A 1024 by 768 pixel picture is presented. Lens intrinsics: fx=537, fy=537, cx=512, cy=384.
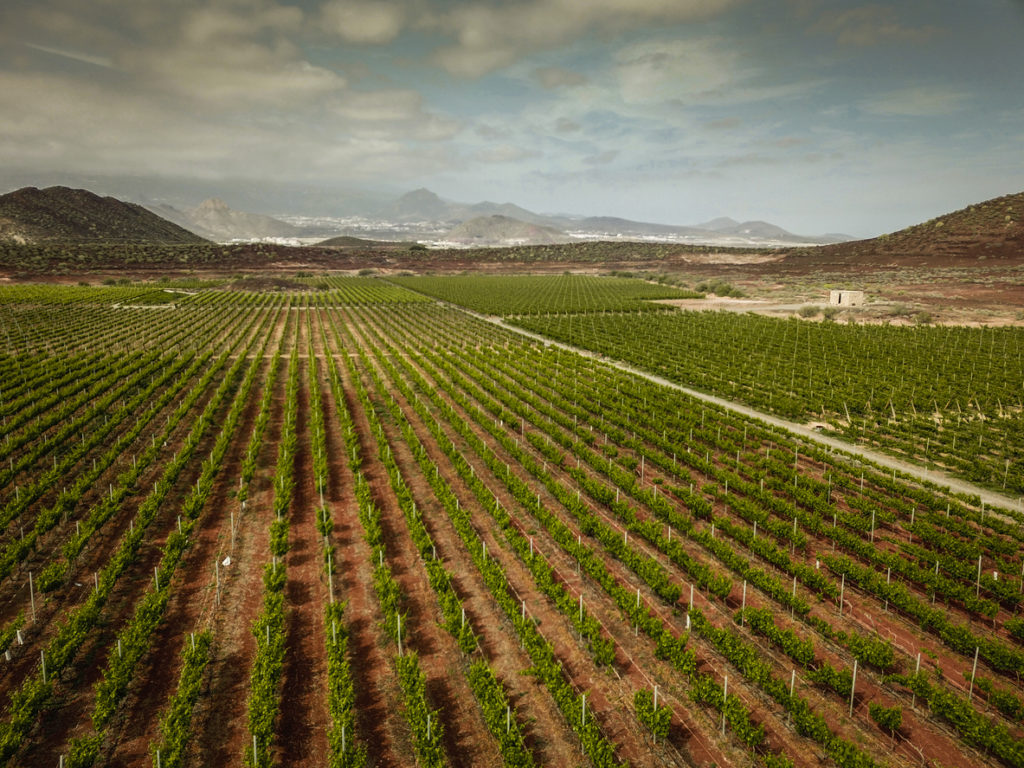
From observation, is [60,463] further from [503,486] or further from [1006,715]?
[1006,715]

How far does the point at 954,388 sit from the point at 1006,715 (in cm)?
2994

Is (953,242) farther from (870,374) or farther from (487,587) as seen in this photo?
(487,587)

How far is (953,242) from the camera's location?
121 metres

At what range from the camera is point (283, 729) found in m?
9.65

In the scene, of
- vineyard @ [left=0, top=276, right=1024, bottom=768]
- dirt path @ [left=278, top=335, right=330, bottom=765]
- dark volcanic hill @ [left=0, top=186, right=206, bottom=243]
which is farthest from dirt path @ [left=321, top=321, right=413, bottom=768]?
dark volcanic hill @ [left=0, top=186, right=206, bottom=243]

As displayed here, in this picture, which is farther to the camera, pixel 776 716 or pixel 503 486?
pixel 503 486

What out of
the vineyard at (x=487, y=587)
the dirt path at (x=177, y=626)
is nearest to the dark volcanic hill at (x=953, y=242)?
the vineyard at (x=487, y=587)

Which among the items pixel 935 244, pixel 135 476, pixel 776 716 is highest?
pixel 935 244

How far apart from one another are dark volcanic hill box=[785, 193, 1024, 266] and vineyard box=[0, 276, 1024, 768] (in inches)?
4327

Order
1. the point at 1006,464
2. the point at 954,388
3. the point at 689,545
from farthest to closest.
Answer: the point at 954,388, the point at 1006,464, the point at 689,545

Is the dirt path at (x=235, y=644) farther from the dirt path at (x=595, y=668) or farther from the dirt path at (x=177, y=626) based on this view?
the dirt path at (x=595, y=668)

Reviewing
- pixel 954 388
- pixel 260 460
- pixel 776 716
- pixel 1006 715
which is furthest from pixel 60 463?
pixel 954 388

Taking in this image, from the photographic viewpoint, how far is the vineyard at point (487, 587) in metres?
9.50

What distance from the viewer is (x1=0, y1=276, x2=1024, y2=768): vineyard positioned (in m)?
9.50
